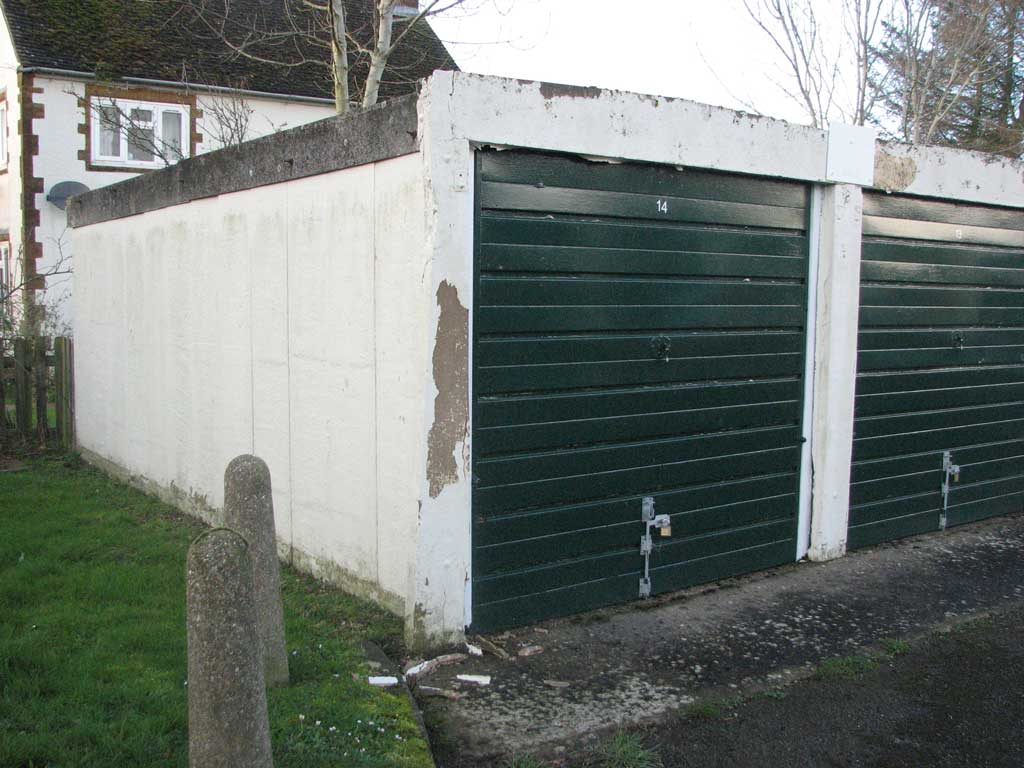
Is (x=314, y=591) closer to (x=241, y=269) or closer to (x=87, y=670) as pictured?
(x=87, y=670)

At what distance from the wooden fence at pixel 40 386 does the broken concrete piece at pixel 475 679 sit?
759cm

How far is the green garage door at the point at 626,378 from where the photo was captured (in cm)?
521

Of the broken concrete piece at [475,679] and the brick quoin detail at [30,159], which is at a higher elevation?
the brick quoin detail at [30,159]

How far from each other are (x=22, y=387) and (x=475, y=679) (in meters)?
8.08

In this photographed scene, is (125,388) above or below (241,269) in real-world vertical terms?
below

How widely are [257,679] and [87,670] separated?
1664 mm

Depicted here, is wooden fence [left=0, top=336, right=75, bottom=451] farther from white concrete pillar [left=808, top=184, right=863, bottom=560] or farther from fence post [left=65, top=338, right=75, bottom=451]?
white concrete pillar [left=808, top=184, right=863, bottom=560]

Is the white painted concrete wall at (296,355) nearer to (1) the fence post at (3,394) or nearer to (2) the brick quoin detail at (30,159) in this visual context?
(1) the fence post at (3,394)

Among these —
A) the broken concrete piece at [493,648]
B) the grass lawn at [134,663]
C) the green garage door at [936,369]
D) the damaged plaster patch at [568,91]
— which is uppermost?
the damaged plaster patch at [568,91]

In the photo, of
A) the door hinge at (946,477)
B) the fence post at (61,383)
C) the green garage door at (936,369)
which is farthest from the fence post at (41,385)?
the door hinge at (946,477)

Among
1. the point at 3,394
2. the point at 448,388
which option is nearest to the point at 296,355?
the point at 448,388

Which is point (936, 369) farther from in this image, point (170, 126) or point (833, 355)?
point (170, 126)

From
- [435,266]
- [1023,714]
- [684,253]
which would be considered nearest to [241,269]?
[435,266]

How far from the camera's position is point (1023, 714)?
450 cm
